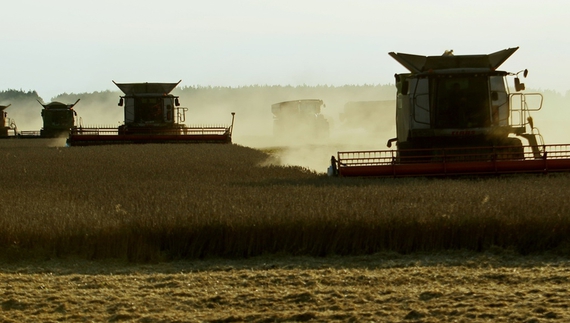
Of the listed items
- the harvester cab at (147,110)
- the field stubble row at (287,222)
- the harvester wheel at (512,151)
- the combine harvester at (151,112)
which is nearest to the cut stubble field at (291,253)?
the field stubble row at (287,222)

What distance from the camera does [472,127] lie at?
1555cm

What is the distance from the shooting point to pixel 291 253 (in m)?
8.56

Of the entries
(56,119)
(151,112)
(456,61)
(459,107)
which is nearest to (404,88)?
(459,107)

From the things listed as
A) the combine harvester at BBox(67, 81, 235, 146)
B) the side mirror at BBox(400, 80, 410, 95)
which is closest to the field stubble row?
the side mirror at BBox(400, 80, 410, 95)

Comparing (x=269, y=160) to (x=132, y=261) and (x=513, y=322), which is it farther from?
(x=513, y=322)

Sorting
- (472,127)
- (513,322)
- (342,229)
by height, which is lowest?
(513,322)

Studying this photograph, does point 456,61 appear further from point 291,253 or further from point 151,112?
point 151,112

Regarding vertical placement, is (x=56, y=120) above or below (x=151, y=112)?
above

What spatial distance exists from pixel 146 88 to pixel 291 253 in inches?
977

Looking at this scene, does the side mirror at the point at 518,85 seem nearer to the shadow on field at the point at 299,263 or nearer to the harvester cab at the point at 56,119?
the shadow on field at the point at 299,263

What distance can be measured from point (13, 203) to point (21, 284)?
3.68m

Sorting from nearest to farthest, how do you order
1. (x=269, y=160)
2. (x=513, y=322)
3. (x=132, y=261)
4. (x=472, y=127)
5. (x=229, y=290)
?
(x=513, y=322), (x=229, y=290), (x=132, y=261), (x=472, y=127), (x=269, y=160)

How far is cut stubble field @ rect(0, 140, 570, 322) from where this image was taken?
21.1 feet

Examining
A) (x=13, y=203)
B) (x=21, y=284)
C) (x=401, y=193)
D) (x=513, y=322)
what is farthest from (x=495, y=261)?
(x=13, y=203)
